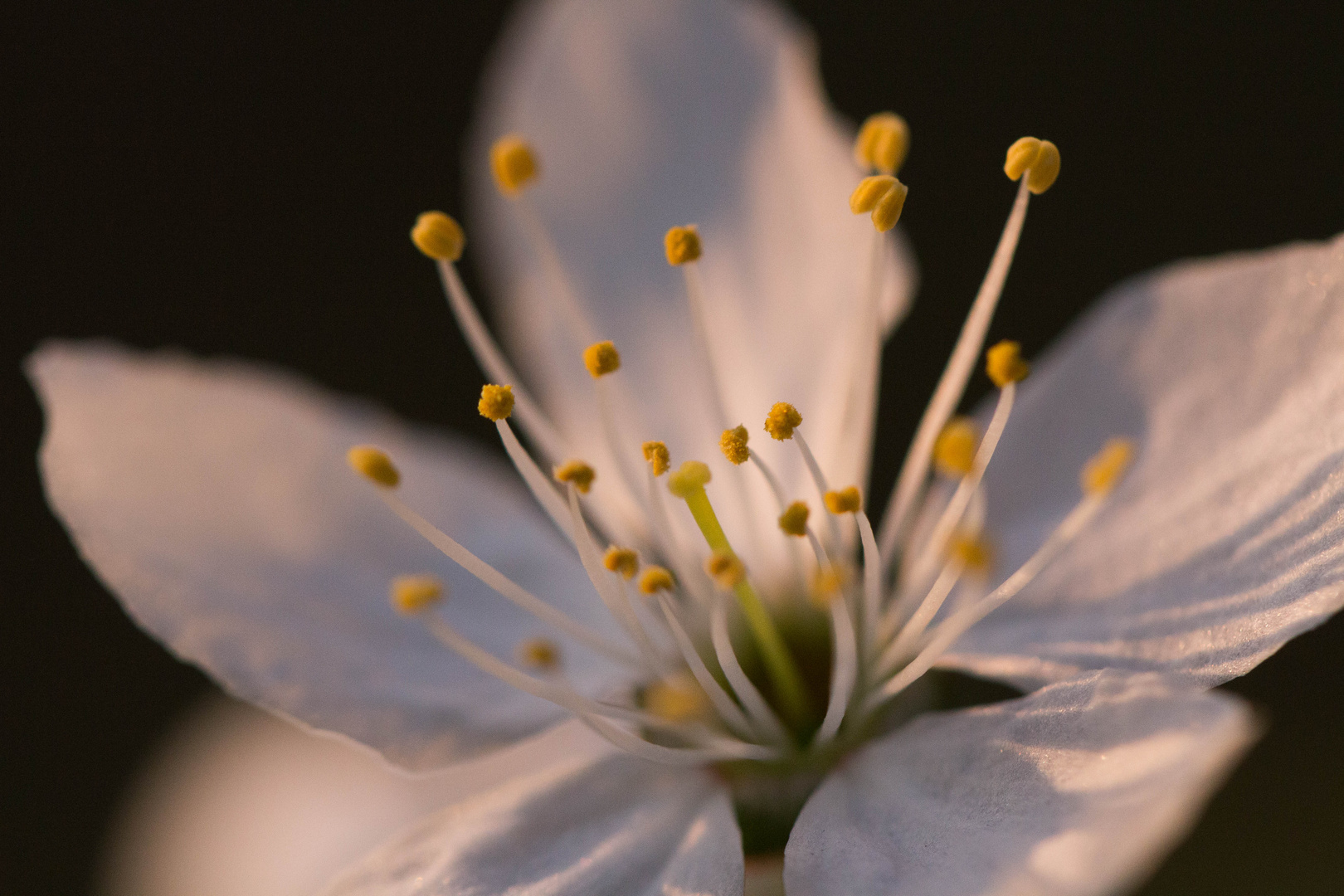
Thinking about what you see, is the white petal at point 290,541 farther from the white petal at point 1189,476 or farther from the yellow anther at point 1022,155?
the yellow anther at point 1022,155

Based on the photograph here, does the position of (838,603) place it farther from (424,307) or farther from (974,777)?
(424,307)

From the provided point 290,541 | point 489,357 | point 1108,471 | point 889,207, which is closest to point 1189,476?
point 1108,471

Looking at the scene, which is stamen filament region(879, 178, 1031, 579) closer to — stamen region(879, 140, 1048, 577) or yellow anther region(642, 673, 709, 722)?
stamen region(879, 140, 1048, 577)

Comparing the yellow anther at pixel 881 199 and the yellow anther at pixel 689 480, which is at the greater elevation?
the yellow anther at pixel 881 199

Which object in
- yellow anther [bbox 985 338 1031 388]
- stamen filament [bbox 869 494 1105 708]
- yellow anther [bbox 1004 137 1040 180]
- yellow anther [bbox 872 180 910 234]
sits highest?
yellow anther [bbox 1004 137 1040 180]

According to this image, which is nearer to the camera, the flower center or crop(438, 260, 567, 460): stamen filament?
the flower center

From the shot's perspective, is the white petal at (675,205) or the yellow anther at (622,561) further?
the white petal at (675,205)

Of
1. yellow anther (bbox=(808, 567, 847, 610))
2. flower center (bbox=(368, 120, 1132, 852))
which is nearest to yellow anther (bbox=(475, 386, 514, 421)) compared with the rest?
flower center (bbox=(368, 120, 1132, 852))

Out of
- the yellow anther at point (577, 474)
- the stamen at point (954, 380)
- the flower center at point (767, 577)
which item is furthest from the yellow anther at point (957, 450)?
the yellow anther at point (577, 474)
